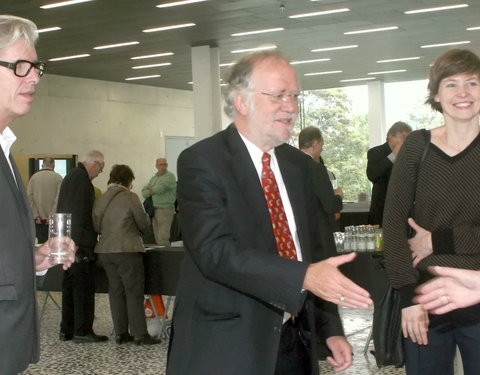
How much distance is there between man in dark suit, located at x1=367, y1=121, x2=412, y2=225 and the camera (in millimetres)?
5836

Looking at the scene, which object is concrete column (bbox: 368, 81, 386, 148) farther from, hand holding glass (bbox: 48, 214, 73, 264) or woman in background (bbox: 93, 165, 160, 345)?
hand holding glass (bbox: 48, 214, 73, 264)

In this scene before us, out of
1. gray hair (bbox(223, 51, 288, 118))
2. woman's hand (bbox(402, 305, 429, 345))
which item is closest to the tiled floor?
woman's hand (bbox(402, 305, 429, 345))

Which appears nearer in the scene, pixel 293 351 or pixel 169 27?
pixel 293 351

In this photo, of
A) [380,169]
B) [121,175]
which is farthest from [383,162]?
[121,175]

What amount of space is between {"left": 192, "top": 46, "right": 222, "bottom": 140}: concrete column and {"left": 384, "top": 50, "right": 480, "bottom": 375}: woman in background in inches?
475

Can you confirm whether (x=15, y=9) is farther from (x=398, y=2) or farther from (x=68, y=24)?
(x=398, y=2)

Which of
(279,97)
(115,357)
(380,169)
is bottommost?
(115,357)

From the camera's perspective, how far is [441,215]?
7.69 ft

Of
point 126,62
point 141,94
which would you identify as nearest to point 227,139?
point 126,62

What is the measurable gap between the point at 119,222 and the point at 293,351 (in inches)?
169

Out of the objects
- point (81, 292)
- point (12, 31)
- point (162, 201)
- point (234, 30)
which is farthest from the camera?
point (162, 201)

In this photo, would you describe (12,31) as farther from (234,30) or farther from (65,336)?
(234,30)

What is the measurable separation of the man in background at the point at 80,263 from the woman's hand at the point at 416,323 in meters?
4.55

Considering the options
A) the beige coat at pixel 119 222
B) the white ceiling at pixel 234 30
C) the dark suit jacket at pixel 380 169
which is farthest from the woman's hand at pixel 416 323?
the white ceiling at pixel 234 30
